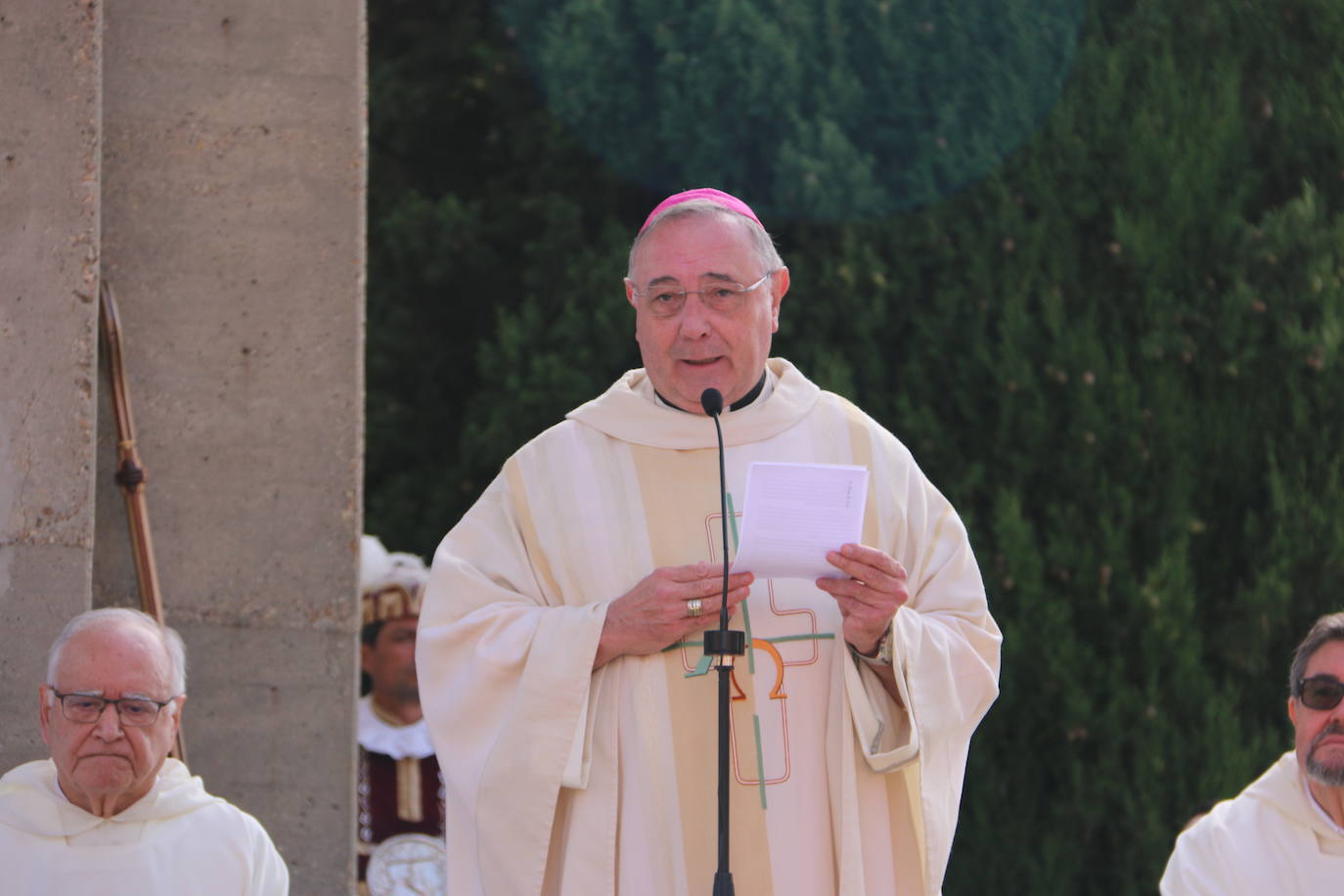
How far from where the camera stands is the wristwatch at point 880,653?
12.2 feet

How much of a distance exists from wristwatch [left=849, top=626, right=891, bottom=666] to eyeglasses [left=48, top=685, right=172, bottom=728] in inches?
66.9

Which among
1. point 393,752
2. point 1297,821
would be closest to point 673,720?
point 1297,821

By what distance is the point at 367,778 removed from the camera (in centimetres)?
688

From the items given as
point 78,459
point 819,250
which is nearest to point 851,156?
point 819,250

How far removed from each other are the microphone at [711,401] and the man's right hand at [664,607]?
28 cm

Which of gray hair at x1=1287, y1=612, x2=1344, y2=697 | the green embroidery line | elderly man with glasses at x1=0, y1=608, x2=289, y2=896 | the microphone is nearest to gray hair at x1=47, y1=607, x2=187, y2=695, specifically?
elderly man with glasses at x1=0, y1=608, x2=289, y2=896

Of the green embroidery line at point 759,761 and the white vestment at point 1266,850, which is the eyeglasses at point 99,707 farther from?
the white vestment at point 1266,850

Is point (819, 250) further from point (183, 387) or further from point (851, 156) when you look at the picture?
point (183, 387)

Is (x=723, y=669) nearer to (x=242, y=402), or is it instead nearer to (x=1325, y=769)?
(x=1325, y=769)

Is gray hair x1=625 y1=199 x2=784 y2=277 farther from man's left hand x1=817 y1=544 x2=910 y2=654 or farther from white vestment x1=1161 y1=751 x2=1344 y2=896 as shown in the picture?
white vestment x1=1161 y1=751 x2=1344 y2=896

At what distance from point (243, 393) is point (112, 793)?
143cm

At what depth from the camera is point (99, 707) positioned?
4434mm

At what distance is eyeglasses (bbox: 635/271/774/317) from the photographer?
3896 mm

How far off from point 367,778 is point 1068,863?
9.20 ft
